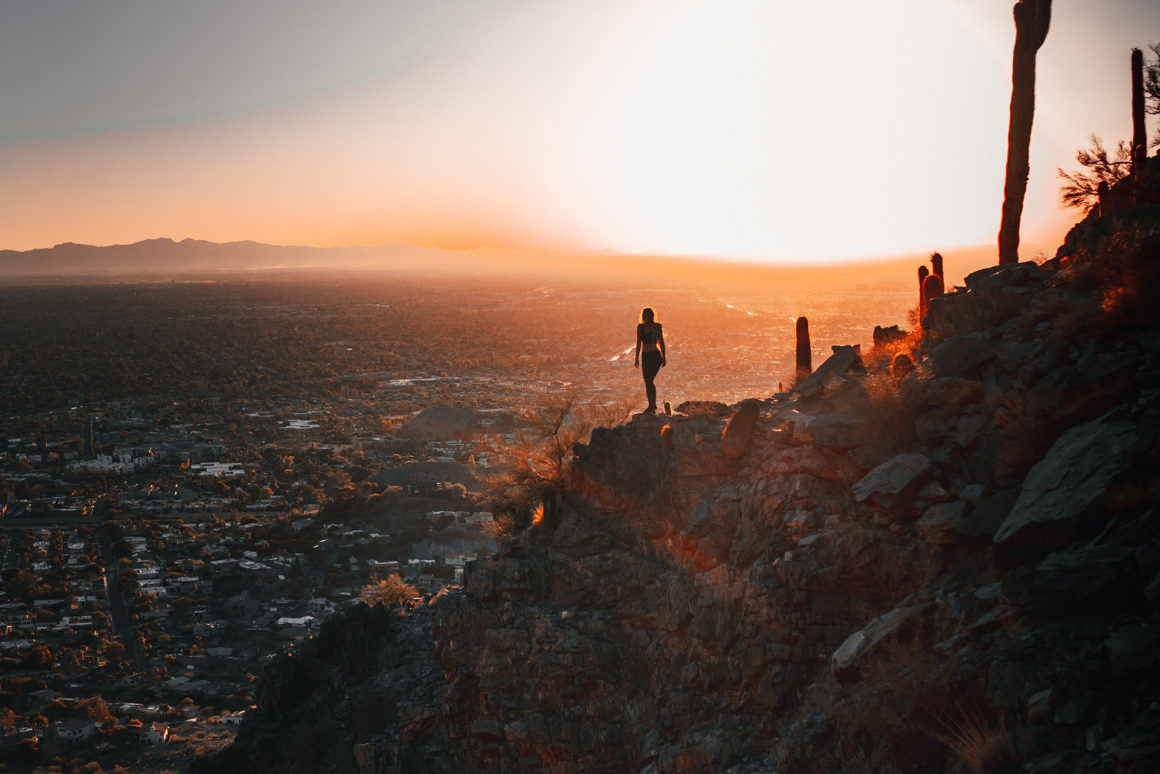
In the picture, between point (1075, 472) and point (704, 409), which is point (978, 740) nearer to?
point (1075, 472)

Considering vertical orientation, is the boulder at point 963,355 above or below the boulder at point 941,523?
above

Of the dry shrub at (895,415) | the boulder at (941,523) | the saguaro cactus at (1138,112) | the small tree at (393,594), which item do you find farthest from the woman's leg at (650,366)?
the saguaro cactus at (1138,112)

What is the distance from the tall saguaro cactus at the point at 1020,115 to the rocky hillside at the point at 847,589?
2319 mm

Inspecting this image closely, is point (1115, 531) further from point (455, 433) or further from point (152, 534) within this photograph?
point (455, 433)

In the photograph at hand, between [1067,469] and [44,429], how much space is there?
51.0m

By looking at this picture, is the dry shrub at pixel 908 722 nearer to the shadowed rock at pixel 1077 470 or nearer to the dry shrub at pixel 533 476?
the shadowed rock at pixel 1077 470

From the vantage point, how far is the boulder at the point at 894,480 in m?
9.16

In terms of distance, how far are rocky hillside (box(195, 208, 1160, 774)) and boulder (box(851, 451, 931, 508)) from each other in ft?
0.12

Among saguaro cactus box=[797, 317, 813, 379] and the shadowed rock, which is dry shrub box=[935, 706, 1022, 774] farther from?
saguaro cactus box=[797, 317, 813, 379]

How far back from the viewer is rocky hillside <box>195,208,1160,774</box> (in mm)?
6641

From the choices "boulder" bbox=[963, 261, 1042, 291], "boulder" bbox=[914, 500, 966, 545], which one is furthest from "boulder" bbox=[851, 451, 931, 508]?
"boulder" bbox=[963, 261, 1042, 291]

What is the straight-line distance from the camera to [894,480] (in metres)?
9.30

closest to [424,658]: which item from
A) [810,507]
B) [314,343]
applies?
[810,507]

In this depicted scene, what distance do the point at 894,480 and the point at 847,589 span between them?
1.32m
